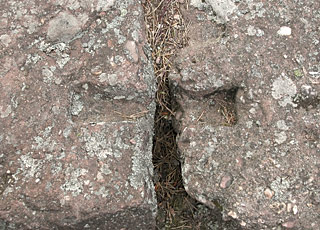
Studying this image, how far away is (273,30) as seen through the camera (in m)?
2.04

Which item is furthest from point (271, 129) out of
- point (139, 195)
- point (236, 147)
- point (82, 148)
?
point (82, 148)

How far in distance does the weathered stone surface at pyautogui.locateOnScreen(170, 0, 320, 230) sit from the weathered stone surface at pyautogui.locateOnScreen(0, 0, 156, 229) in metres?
0.23

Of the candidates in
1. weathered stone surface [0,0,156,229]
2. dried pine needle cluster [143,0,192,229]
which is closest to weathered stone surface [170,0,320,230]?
dried pine needle cluster [143,0,192,229]

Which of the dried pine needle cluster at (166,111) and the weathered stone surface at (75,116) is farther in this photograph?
the dried pine needle cluster at (166,111)

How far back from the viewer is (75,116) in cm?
197

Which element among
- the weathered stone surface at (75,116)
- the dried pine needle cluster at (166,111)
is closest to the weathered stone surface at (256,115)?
the dried pine needle cluster at (166,111)

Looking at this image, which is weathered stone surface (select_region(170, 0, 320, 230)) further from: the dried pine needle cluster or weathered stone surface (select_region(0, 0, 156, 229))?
weathered stone surface (select_region(0, 0, 156, 229))

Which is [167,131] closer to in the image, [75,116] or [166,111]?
[166,111]

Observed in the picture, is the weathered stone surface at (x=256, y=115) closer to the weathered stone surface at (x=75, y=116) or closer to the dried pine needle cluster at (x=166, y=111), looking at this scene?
the dried pine needle cluster at (x=166, y=111)

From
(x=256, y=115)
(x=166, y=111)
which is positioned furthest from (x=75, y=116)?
(x=256, y=115)

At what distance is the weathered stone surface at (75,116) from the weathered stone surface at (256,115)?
227mm

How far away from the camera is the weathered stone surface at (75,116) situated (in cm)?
186

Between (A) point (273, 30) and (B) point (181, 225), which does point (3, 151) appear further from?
Answer: (A) point (273, 30)

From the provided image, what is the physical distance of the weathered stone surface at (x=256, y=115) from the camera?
1867mm
